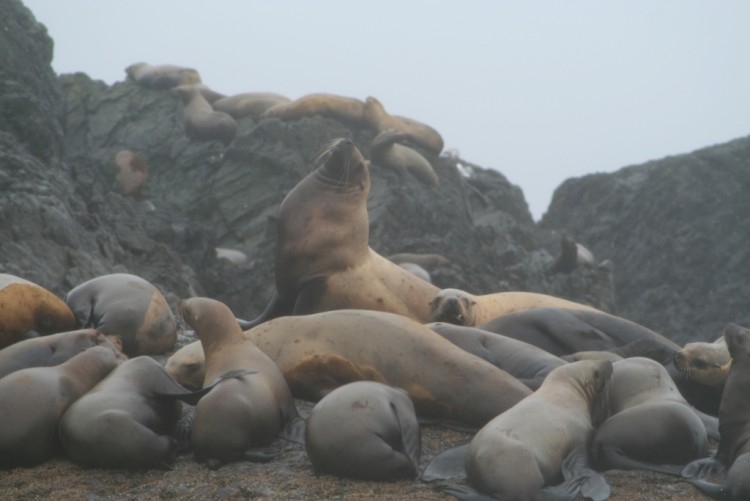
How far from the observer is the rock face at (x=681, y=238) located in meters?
18.6

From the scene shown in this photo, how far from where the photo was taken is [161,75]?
23.7m

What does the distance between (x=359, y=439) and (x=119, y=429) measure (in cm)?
120

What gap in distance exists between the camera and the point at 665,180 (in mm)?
20984

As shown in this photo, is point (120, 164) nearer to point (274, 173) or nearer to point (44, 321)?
point (274, 173)

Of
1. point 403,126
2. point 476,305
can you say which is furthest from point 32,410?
point 403,126

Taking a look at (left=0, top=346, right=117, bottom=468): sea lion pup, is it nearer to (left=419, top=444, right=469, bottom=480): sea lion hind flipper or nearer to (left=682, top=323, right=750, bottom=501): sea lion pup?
(left=419, top=444, right=469, bottom=480): sea lion hind flipper

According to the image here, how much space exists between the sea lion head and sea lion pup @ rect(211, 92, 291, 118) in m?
14.2

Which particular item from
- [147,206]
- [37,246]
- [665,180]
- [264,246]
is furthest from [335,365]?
[665,180]

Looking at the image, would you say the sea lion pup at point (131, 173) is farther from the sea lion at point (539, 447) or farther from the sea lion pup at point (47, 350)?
the sea lion at point (539, 447)

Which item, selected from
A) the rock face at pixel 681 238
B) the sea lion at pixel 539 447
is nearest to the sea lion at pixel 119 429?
the sea lion at pixel 539 447

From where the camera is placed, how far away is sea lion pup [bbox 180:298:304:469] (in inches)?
215

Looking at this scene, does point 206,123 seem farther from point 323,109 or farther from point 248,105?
point 248,105

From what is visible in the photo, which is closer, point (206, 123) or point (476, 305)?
point (476, 305)

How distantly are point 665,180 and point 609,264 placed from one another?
3732mm
